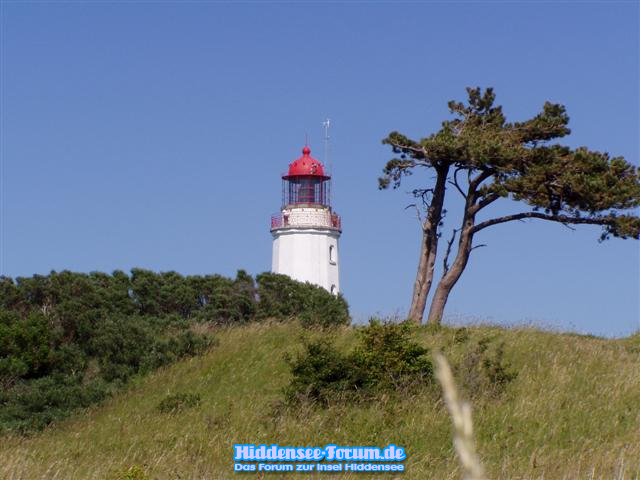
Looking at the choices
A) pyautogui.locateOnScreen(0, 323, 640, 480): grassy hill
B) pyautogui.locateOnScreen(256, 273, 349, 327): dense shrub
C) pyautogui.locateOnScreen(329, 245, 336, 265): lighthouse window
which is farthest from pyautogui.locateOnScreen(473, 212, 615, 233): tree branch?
pyautogui.locateOnScreen(329, 245, 336, 265): lighthouse window

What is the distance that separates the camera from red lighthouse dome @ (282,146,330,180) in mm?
39781

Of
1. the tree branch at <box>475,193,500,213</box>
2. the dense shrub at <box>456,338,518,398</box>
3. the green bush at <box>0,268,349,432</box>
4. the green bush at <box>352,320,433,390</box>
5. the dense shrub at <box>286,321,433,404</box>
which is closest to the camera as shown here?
the dense shrub at <box>456,338,518,398</box>

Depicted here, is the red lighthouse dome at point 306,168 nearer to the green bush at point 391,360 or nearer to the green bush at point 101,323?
the green bush at point 101,323

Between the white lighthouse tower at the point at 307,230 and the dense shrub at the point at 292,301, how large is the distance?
10431 millimetres

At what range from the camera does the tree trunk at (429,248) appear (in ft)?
84.1

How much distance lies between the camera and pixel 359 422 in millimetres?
12172

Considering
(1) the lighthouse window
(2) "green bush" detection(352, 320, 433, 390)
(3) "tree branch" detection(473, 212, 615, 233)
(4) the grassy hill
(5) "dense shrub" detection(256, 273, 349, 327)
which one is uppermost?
(1) the lighthouse window

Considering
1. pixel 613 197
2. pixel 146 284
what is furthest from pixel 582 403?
pixel 146 284

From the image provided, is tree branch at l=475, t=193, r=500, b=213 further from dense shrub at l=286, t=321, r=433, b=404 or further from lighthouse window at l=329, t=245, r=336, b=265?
lighthouse window at l=329, t=245, r=336, b=265

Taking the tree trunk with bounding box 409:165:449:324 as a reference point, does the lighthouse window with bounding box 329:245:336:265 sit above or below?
above

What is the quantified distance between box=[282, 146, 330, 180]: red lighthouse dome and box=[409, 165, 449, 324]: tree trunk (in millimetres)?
14256

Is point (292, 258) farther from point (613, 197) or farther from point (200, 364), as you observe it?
point (200, 364)

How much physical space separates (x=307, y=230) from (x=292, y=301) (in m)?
13.5

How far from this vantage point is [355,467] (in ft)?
31.9
